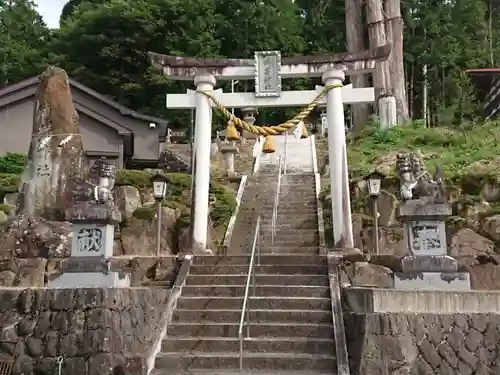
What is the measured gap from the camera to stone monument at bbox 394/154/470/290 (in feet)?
29.1

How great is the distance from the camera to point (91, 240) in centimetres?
928

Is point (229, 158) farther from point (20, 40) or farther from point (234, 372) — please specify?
point (20, 40)

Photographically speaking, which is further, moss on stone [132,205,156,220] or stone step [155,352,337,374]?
moss on stone [132,205,156,220]

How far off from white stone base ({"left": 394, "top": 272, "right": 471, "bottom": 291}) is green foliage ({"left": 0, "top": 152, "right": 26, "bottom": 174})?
1641 centimetres

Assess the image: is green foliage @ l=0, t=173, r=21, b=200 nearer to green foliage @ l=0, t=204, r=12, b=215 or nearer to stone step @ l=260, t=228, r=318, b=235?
green foliage @ l=0, t=204, r=12, b=215

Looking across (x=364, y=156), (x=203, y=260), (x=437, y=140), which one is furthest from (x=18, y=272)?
(x=437, y=140)

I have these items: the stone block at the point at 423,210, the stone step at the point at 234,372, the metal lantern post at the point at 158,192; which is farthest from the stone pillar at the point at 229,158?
the stone step at the point at 234,372

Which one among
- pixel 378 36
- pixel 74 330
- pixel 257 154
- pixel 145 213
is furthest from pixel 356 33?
pixel 74 330

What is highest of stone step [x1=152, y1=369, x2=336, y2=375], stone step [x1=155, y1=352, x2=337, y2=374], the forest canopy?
the forest canopy

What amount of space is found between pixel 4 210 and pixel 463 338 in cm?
1273

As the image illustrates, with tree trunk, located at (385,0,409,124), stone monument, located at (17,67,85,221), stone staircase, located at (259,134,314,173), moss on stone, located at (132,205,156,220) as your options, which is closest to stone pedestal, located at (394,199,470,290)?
moss on stone, located at (132,205,156,220)

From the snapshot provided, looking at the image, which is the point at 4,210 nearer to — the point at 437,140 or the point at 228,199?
the point at 228,199

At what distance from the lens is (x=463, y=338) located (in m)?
7.94

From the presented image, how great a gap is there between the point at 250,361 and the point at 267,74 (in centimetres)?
705
